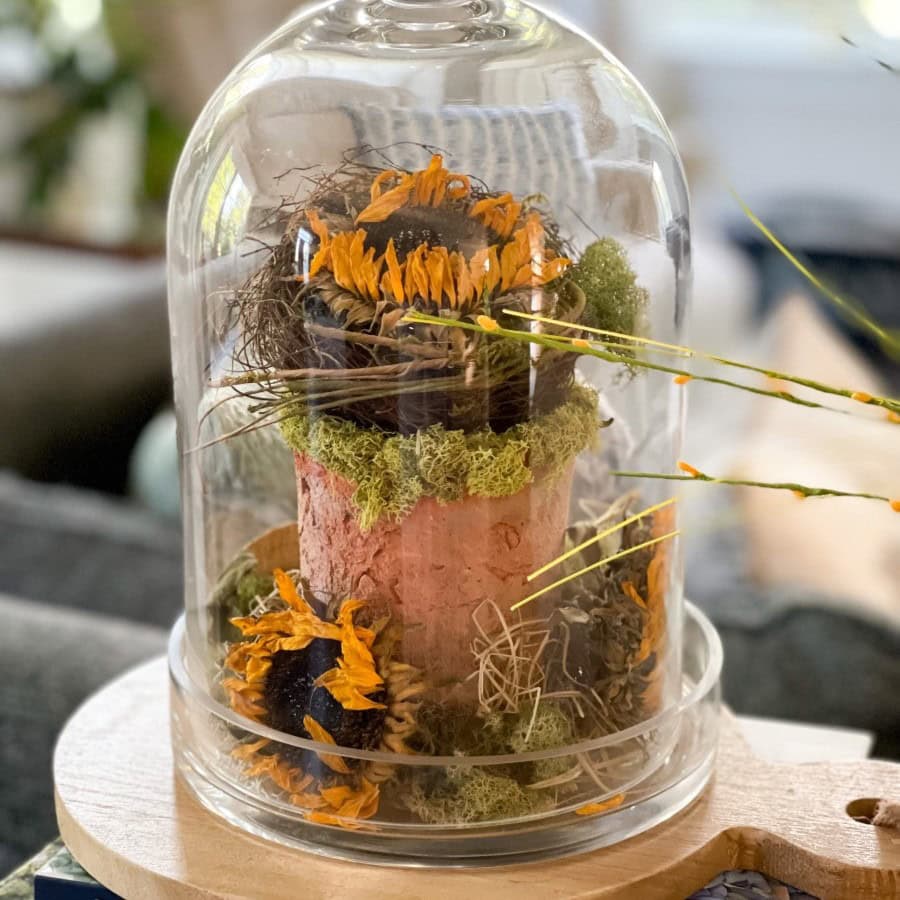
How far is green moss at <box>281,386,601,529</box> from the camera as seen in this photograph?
64 centimetres

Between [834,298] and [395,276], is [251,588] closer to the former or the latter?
[395,276]

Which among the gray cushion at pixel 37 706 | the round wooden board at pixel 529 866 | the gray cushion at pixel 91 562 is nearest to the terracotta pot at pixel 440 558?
the round wooden board at pixel 529 866

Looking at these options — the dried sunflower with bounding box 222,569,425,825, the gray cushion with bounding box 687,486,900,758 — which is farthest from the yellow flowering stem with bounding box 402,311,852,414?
the gray cushion with bounding box 687,486,900,758

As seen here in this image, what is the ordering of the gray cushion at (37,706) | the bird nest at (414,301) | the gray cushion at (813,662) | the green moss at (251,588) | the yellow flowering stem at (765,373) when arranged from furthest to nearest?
1. the gray cushion at (813,662)
2. the gray cushion at (37,706)
3. the green moss at (251,588)
4. the bird nest at (414,301)
5. the yellow flowering stem at (765,373)

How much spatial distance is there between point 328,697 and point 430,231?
23cm

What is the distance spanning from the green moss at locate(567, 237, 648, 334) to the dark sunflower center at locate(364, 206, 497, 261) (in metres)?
0.05

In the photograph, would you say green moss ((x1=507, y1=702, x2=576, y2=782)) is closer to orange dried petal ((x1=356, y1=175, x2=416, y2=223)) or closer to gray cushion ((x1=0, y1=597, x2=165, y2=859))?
orange dried petal ((x1=356, y1=175, x2=416, y2=223))

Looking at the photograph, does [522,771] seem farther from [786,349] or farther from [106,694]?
[786,349]

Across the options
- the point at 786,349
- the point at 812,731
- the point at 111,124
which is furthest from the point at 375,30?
the point at 111,124

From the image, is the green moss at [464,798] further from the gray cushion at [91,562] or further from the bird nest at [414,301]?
the gray cushion at [91,562]

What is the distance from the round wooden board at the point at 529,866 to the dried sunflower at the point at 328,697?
0.03 meters

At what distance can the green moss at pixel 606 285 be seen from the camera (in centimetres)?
68

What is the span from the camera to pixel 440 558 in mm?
653

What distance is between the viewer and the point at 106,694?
33.5 inches
